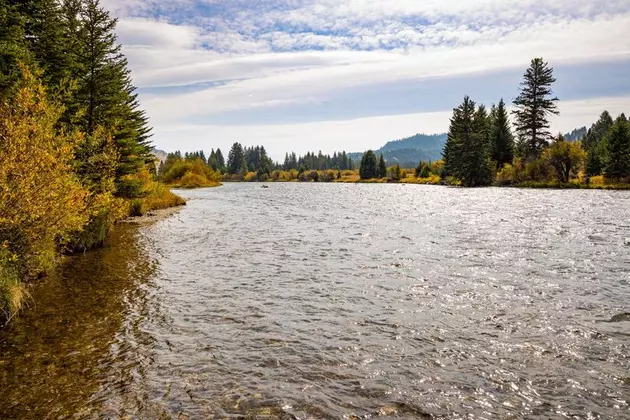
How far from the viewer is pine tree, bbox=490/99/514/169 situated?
3989 inches

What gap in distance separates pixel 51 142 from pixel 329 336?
518 inches

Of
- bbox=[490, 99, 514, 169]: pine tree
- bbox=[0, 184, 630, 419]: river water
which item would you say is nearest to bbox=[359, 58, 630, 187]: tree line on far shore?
bbox=[490, 99, 514, 169]: pine tree

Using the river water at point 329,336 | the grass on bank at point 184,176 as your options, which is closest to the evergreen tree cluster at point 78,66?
the river water at point 329,336

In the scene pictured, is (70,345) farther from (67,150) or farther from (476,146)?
(476,146)

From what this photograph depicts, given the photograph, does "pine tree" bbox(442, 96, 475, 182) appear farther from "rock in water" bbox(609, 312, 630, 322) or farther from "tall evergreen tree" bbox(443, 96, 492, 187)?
"rock in water" bbox(609, 312, 630, 322)

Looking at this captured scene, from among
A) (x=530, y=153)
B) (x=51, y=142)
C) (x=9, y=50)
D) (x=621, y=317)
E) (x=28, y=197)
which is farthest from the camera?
(x=530, y=153)

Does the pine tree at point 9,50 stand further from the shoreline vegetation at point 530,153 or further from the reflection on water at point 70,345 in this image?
the shoreline vegetation at point 530,153

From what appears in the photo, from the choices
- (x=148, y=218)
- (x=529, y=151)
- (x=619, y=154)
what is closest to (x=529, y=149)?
(x=529, y=151)

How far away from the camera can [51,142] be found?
52.0 ft

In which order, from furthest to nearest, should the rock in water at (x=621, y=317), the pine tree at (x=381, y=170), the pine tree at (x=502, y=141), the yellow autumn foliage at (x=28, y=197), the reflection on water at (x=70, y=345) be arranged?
1. the pine tree at (x=381, y=170)
2. the pine tree at (x=502, y=141)
3. the yellow autumn foliage at (x=28, y=197)
4. the rock in water at (x=621, y=317)
5. the reflection on water at (x=70, y=345)

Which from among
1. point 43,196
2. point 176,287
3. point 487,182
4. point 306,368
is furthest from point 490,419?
point 487,182

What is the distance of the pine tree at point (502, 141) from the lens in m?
101

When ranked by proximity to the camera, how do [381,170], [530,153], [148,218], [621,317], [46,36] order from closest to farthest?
[621,317]
[46,36]
[148,218]
[530,153]
[381,170]

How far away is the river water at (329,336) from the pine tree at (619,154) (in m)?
63.1
